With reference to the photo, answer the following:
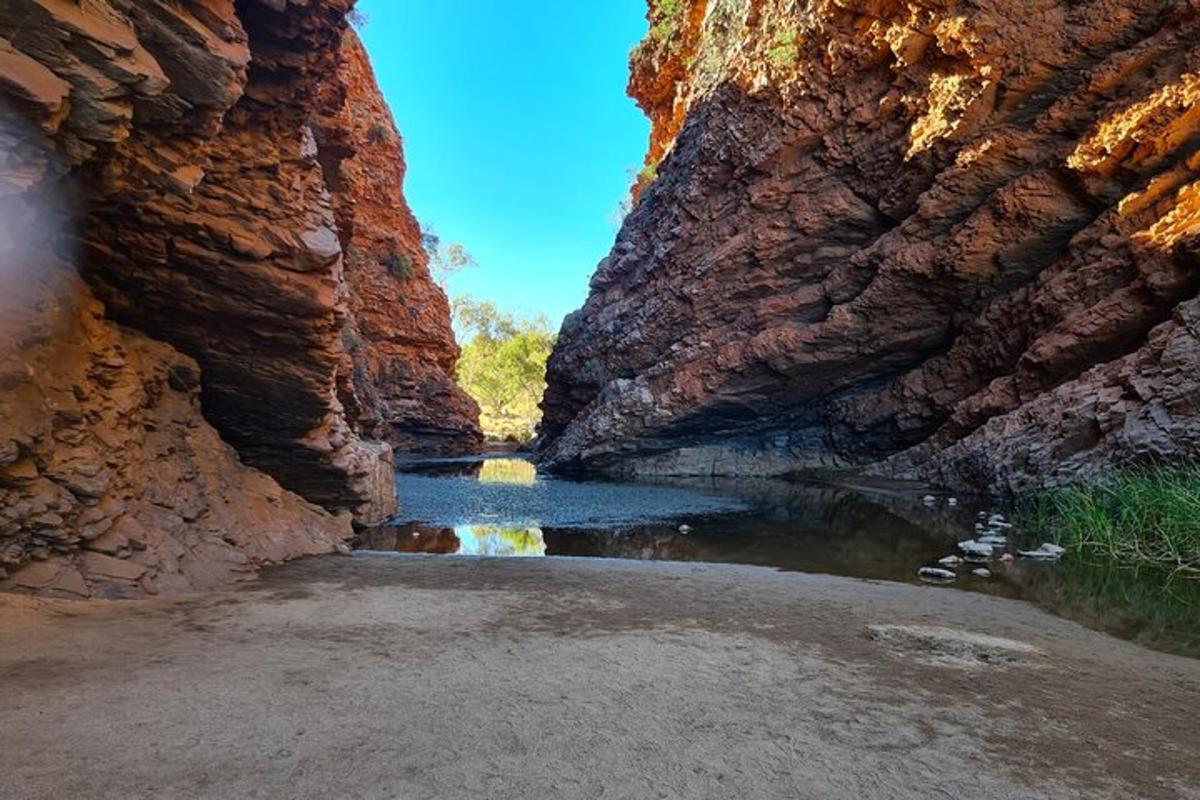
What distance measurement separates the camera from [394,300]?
36.8 metres

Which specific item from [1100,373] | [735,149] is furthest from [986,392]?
[735,149]

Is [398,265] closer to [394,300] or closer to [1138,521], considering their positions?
[394,300]

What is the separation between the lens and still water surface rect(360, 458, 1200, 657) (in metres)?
6.04

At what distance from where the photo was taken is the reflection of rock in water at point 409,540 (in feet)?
30.5

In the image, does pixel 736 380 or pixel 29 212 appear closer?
pixel 29 212

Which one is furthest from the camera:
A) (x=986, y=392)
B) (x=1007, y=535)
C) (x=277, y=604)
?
(x=986, y=392)

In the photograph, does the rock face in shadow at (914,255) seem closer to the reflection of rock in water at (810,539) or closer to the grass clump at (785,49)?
the grass clump at (785,49)

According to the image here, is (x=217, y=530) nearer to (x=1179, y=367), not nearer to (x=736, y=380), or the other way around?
(x=1179, y=367)

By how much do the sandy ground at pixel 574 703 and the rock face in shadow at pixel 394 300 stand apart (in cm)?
3029

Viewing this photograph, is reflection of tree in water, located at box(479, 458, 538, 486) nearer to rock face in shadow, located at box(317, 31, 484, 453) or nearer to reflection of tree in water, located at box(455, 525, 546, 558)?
reflection of tree in water, located at box(455, 525, 546, 558)

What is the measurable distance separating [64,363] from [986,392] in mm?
19677

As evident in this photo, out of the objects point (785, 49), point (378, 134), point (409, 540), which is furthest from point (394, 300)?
point (409, 540)

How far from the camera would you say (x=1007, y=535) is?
399 inches

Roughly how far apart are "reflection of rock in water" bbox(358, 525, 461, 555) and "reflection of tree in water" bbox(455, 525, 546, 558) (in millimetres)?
211
